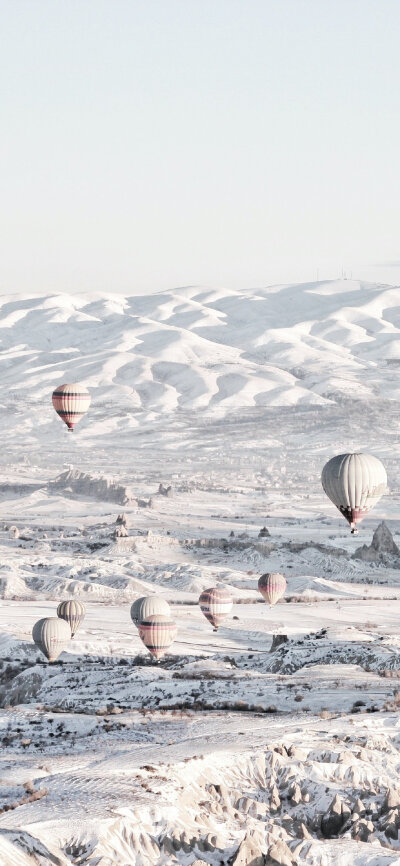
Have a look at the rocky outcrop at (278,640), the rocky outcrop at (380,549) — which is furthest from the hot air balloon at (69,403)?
the rocky outcrop at (380,549)

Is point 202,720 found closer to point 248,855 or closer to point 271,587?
point 248,855

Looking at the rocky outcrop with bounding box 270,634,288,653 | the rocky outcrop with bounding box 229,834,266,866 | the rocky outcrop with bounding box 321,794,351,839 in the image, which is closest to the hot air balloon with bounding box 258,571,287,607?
the rocky outcrop with bounding box 270,634,288,653

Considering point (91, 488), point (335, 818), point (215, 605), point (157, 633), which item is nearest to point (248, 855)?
point (335, 818)

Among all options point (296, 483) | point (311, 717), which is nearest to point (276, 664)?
point (311, 717)

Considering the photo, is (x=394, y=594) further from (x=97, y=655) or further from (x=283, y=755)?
(x=283, y=755)

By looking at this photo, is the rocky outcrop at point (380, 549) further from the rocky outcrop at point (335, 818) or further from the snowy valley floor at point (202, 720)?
the rocky outcrop at point (335, 818)
